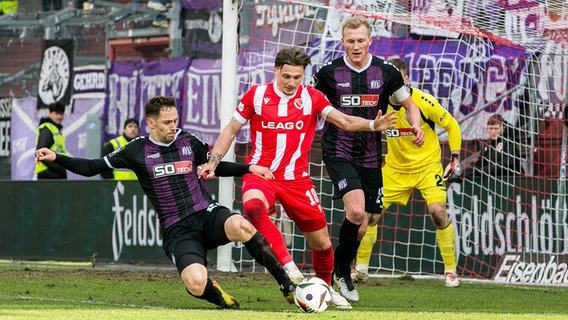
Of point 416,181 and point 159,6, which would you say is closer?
point 416,181

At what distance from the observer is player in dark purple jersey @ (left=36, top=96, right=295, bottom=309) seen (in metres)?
8.66

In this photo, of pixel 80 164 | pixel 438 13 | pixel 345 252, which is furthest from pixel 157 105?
pixel 438 13

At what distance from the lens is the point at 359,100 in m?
9.80

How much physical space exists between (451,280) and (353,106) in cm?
307

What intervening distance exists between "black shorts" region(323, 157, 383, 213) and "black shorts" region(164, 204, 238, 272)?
123 cm

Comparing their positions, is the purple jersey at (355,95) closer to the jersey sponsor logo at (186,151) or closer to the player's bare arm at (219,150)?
the player's bare arm at (219,150)

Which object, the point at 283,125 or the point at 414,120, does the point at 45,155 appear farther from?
the point at 414,120

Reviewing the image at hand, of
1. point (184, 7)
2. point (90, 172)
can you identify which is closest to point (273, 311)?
point (90, 172)

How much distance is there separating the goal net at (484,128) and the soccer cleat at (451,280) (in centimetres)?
116

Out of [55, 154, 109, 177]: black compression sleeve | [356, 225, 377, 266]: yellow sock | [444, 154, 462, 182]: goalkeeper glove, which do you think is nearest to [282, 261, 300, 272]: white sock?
[55, 154, 109, 177]: black compression sleeve

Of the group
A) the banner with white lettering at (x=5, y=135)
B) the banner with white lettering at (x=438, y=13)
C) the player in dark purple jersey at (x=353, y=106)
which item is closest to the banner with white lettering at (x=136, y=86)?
the banner with white lettering at (x=5, y=135)

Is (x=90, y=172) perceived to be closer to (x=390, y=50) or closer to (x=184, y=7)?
(x=390, y=50)

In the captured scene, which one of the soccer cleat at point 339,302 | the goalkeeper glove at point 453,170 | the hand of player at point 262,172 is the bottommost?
the soccer cleat at point 339,302

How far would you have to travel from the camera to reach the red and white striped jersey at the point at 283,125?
9.30 m
